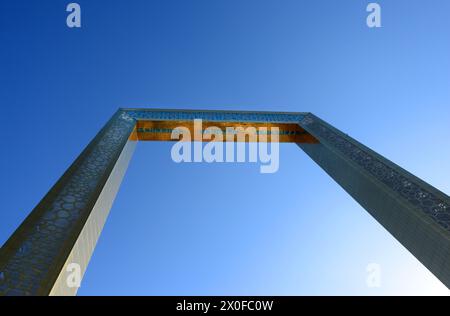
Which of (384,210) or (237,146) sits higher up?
(237,146)

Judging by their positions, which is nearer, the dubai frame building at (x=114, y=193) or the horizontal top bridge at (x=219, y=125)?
the dubai frame building at (x=114, y=193)

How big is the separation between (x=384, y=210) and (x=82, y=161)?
2929 millimetres

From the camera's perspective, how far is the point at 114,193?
4020 mm

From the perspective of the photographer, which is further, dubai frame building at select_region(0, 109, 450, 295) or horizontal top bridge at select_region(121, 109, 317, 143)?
horizontal top bridge at select_region(121, 109, 317, 143)

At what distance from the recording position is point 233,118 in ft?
18.1

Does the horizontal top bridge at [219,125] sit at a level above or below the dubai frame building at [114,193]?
above

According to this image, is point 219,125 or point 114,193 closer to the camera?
point 114,193

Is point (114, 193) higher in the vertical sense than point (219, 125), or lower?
lower

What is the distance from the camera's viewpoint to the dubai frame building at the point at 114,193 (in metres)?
2.45

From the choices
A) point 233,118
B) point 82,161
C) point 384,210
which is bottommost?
point 384,210

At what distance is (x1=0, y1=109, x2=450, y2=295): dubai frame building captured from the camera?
245cm

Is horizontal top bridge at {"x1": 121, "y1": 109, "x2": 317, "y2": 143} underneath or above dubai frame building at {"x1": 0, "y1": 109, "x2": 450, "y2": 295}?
above
